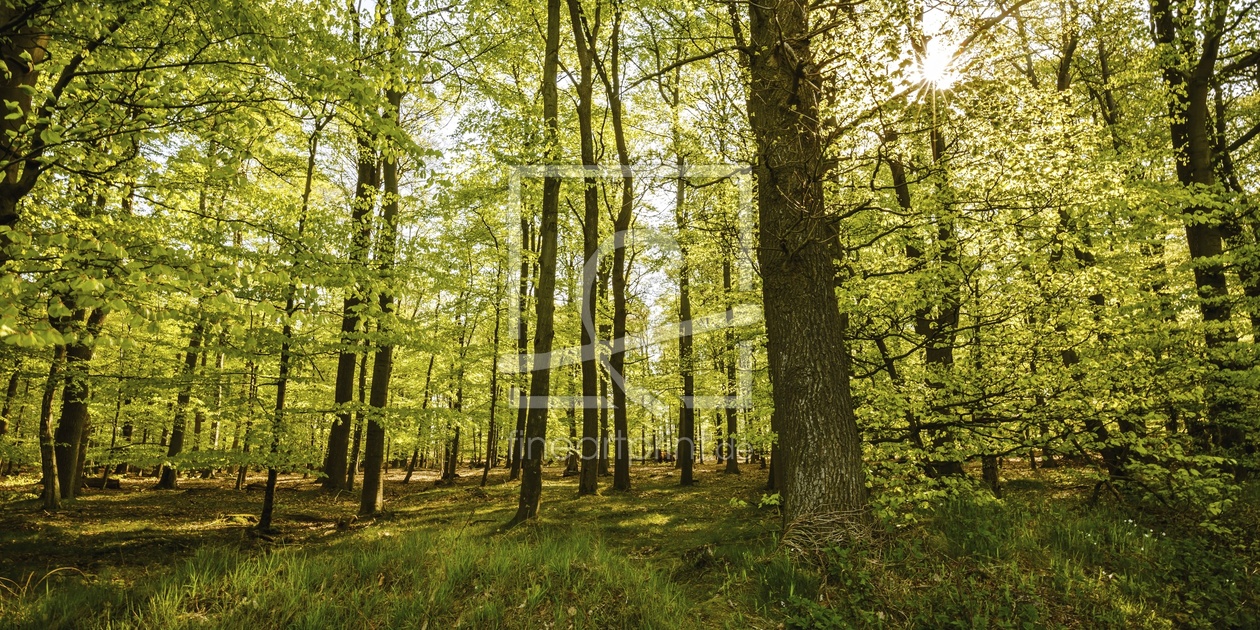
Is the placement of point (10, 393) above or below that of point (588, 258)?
below

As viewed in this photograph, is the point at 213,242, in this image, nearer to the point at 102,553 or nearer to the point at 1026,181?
the point at 102,553

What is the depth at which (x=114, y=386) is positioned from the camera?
10.1 metres

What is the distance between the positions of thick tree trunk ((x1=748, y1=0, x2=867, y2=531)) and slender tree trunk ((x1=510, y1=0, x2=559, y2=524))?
5560 millimetres

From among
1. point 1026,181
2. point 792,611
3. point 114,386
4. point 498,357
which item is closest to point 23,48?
point 114,386

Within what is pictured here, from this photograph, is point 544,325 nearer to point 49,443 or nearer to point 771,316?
point 771,316

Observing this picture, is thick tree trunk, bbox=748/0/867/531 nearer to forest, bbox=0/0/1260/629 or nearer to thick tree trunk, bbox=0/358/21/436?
forest, bbox=0/0/1260/629

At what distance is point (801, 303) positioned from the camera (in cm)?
522

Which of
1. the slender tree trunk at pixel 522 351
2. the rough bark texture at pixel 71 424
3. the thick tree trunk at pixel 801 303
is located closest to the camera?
the thick tree trunk at pixel 801 303

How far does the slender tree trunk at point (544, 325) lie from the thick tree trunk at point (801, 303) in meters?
5.56

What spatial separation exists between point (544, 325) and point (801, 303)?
20.6 feet

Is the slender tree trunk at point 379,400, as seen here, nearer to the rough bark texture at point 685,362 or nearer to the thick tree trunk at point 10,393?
the thick tree trunk at point 10,393

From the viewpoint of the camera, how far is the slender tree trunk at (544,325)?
998 centimetres

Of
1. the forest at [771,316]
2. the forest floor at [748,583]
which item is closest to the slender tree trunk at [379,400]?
the forest at [771,316]

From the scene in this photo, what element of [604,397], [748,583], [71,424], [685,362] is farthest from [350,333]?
[604,397]
